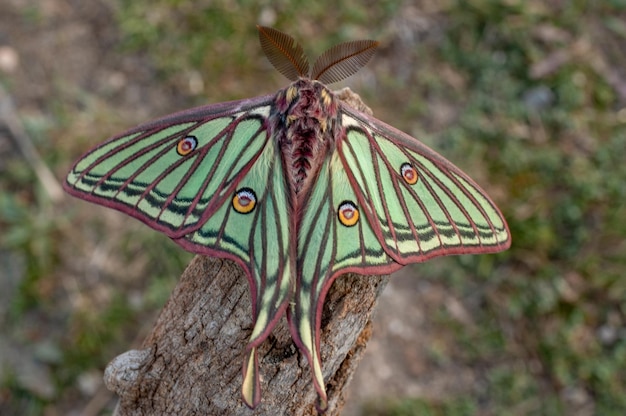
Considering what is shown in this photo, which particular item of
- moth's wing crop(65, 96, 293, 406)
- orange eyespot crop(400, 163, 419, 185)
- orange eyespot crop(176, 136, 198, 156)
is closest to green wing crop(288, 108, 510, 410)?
orange eyespot crop(400, 163, 419, 185)

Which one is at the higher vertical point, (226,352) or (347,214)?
(347,214)

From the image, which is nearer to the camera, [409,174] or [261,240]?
[261,240]

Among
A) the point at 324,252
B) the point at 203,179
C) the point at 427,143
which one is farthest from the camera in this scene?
the point at 427,143

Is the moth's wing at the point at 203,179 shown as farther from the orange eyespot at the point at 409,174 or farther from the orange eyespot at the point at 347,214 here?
the orange eyespot at the point at 409,174

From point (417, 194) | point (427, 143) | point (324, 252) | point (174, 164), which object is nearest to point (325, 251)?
point (324, 252)

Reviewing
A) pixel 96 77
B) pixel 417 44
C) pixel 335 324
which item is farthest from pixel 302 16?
pixel 335 324

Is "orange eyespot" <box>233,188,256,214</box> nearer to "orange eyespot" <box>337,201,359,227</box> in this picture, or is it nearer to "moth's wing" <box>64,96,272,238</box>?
"moth's wing" <box>64,96,272,238</box>

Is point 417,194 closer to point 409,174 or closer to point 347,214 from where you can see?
point 409,174

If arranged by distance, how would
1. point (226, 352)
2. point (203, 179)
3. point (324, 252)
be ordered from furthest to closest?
point (203, 179) < point (324, 252) < point (226, 352)
